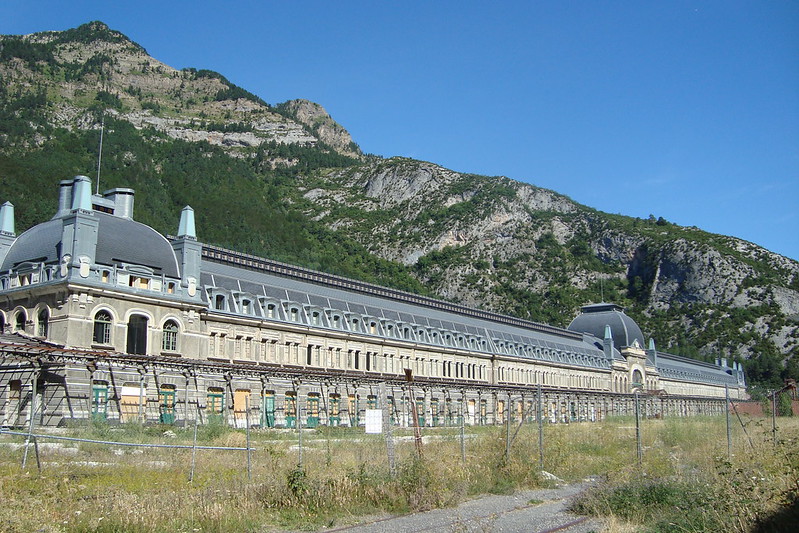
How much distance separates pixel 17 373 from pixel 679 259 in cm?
16452

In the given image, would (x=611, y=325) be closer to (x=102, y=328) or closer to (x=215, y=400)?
(x=215, y=400)

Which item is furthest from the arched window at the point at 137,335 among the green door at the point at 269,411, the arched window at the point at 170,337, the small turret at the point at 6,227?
the small turret at the point at 6,227

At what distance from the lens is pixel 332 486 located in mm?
20109

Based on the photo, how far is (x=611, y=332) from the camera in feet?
403

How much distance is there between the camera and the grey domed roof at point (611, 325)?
123 m

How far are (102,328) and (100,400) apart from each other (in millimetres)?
4617

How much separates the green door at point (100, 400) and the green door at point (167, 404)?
11.4 feet

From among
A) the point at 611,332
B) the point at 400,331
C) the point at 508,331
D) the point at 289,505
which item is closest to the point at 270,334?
the point at 400,331

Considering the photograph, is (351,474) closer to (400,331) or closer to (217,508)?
(217,508)

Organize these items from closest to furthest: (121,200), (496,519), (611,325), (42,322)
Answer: (496,519) → (42,322) → (121,200) → (611,325)

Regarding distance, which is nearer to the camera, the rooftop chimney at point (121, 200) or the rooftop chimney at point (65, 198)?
Result: the rooftop chimney at point (65, 198)

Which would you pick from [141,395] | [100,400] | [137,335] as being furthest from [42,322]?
[141,395]

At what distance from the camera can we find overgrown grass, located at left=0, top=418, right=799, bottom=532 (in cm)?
1573

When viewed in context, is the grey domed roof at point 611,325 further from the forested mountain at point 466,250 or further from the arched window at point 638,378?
the forested mountain at point 466,250
